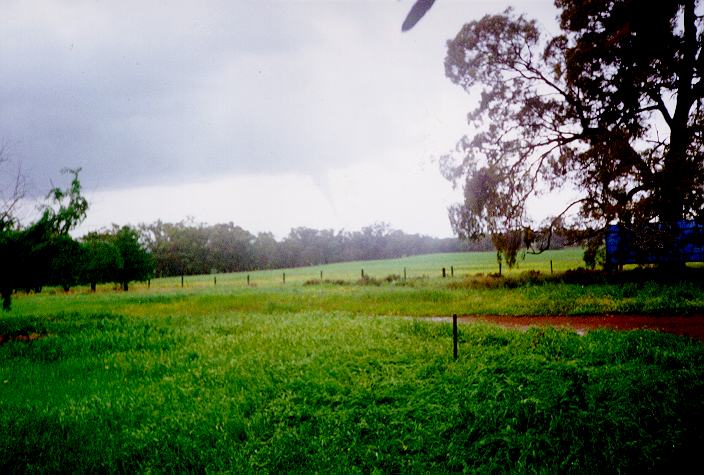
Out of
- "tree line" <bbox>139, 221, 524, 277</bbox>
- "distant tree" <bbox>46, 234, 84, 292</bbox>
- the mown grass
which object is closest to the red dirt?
the mown grass

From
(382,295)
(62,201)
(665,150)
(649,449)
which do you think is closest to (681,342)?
(649,449)

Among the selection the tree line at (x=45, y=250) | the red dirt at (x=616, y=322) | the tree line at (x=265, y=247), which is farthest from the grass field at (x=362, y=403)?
the tree line at (x=265, y=247)

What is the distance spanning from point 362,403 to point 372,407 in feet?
0.77

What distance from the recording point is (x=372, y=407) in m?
6.21

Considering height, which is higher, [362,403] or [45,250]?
[45,250]

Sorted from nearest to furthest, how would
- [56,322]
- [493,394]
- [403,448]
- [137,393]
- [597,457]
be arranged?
[597,457], [403,448], [493,394], [137,393], [56,322]

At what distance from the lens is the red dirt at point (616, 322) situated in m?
10.4

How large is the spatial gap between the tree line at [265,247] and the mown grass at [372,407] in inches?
2633

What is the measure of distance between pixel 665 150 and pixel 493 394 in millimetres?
13318

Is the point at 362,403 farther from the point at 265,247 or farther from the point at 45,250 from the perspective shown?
the point at 265,247

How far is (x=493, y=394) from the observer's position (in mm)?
6324

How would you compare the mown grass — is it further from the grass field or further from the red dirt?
the red dirt

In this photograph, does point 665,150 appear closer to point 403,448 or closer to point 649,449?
point 649,449

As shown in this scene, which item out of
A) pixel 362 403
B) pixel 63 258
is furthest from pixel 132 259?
pixel 362 403
